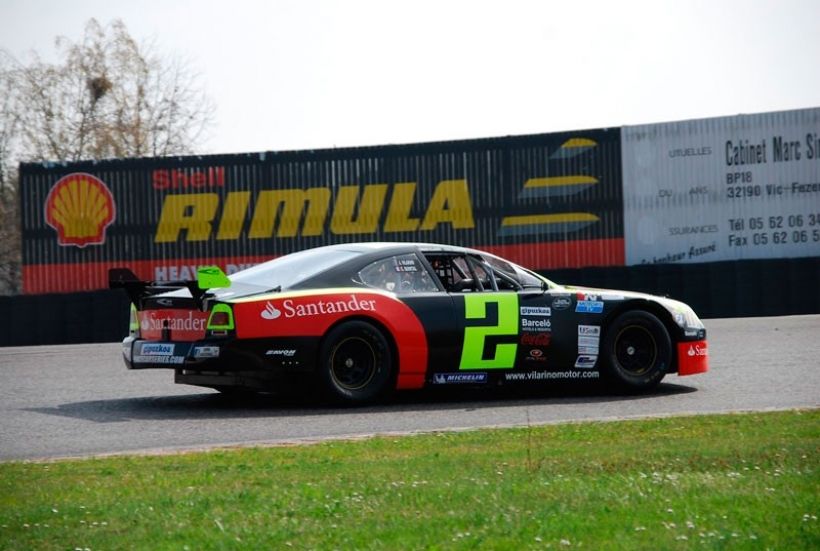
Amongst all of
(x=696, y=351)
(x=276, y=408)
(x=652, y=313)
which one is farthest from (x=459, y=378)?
(x=696, y=351)

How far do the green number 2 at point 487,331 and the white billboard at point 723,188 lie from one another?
59.1 ft

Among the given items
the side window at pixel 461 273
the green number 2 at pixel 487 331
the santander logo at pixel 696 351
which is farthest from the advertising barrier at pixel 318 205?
the green number 2 at pixel 487 331

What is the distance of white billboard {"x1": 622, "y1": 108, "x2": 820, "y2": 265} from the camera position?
2750 cm

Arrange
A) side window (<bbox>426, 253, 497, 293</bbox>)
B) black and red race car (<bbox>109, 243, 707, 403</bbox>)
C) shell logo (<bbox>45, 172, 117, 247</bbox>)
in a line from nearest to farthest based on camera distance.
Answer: black and red race car (<bbox>109, 243, 707, 403</bbox>), side window (<bbox>426, 253, 497, 293</bbox>), shell logo (<bbox>45, 172, 117, 247</bbox>)

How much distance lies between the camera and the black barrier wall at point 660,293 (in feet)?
73.2

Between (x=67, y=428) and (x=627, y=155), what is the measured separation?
69.0ft

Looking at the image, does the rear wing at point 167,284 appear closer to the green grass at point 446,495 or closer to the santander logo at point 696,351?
the green grass at point 446,495

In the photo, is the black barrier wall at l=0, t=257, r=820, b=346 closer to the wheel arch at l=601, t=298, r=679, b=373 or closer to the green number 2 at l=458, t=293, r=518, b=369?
the wheel arch at l=601, t=298, r=679, b=373

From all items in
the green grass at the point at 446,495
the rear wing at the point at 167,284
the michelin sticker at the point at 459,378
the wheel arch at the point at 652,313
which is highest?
the rear wing at the point at 167,284

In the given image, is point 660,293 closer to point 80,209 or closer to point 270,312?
point 270,312

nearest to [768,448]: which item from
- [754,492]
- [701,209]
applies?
[754,492]

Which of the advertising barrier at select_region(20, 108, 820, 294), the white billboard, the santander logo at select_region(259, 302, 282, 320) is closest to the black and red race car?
the santander logo at select_region(259, 302, 282, 320)

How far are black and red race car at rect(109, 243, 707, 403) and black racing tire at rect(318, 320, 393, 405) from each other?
0.04 feet

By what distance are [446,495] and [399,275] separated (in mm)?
4598
